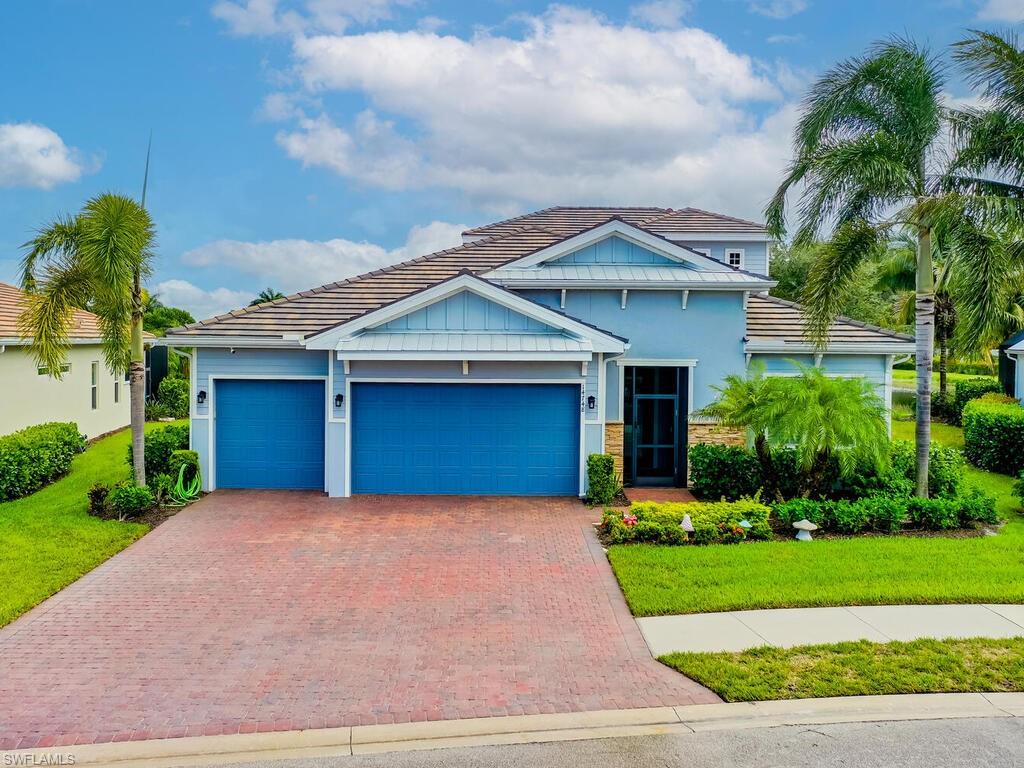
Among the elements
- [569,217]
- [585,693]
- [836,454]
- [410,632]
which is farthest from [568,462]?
[569,217]

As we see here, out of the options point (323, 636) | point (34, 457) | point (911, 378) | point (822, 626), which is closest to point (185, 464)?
point (34, 457)

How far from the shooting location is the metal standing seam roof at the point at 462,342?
13.3 meters

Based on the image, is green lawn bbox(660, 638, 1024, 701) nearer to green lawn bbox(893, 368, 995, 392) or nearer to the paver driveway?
the paver driveway

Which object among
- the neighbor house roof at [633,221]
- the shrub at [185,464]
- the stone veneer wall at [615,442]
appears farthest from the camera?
the neighbor house roof at [633,221]

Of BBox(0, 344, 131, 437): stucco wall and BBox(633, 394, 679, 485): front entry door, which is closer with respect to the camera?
BBox(633, 394, 679, 485): front entry door

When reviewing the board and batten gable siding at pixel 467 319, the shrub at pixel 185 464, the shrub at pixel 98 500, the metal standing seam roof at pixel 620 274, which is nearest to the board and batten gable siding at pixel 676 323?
the metal standing seam roof at pixel 620 274

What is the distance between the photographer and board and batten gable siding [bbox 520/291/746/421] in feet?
49.1

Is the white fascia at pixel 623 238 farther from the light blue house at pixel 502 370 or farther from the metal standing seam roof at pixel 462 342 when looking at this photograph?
the metal standing seam roof at pixel 462 342

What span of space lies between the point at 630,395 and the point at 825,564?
6.00 metres

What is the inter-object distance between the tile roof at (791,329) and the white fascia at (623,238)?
5.43 feet

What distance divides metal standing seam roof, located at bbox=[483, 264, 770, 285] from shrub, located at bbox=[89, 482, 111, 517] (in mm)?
8061

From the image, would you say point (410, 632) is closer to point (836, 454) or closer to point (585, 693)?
point (585, 693)

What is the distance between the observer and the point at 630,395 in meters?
15.2

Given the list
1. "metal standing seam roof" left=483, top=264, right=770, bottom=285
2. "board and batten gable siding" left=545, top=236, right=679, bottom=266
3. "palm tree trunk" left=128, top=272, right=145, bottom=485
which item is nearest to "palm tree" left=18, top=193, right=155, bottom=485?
"palm tree trunk" left=128, top=272, right=145, bottom=485
